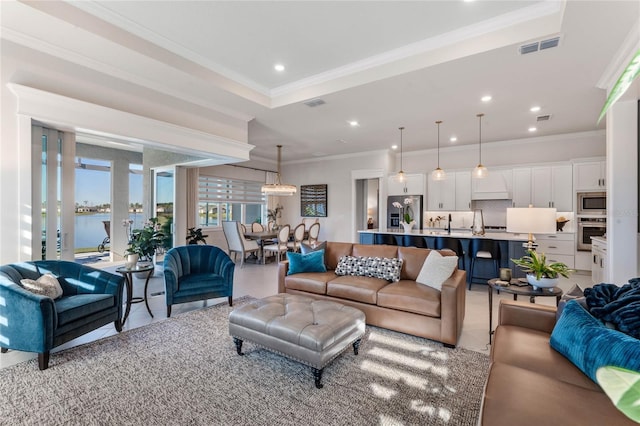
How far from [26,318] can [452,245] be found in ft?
18.0

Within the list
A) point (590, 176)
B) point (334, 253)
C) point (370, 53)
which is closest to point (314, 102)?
point (370, 53)

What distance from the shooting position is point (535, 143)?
662 centimetres

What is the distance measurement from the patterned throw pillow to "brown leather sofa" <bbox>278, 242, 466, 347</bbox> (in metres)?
0.09

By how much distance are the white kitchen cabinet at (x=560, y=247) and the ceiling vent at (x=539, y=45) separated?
457 cm

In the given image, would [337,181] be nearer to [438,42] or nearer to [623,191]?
[438,42]

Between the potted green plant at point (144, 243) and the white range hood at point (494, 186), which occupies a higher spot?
the white range hood at point (494, 186)

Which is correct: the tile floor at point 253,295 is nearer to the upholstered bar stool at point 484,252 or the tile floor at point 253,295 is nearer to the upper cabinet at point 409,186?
the upholstered bar stool at point 484,252

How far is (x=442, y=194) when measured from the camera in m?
7.39

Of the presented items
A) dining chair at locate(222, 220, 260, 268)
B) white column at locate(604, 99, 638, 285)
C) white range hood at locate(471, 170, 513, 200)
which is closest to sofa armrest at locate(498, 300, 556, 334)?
white column at locate(604, 99, 638, 285)

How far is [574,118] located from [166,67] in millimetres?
6387

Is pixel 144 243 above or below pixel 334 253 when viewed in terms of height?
above

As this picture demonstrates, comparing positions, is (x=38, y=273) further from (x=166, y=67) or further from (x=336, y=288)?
(x=336, y=288)

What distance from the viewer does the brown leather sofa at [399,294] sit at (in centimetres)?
297

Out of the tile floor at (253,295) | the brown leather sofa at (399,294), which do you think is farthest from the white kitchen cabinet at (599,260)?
the brown leather sofa at (399,294)
